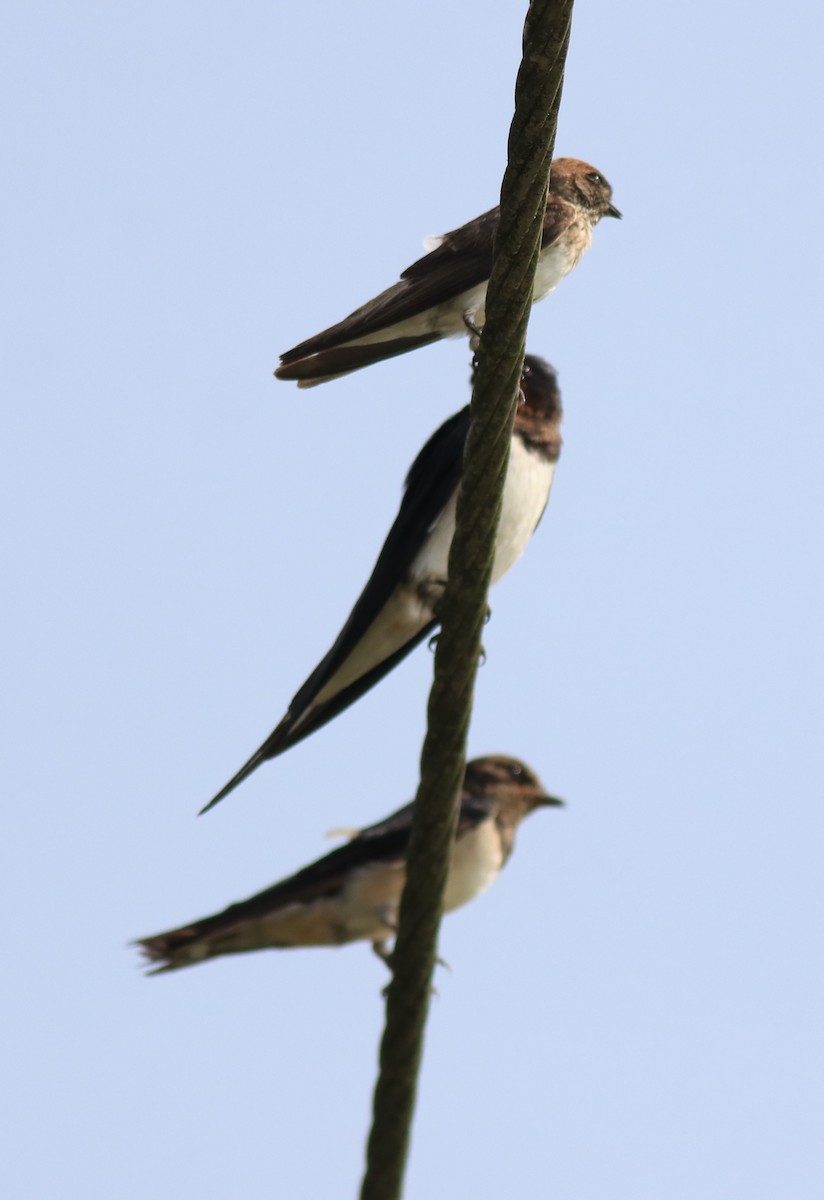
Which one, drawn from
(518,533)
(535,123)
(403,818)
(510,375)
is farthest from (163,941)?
(535,123)

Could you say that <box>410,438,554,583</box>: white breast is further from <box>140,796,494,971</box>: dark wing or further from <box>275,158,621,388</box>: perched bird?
<box>140,796,494,971</box>: dark wing

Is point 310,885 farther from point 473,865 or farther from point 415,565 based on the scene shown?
point 415,565

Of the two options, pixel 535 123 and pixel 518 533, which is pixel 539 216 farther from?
pixel 518 533

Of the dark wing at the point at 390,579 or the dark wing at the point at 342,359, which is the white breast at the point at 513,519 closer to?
the dark wing at the point at 390,579

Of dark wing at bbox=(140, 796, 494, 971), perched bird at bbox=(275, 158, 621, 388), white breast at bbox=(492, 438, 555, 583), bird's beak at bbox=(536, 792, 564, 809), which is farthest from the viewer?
bird's beak at bbox=(536, 792, 564, 809)

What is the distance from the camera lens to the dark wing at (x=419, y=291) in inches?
176

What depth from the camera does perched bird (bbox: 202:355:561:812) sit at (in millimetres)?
4785

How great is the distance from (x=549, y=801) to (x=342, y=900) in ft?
2.99

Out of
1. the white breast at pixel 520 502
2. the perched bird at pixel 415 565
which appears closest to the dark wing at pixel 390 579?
the perched bird at pixel 415 565

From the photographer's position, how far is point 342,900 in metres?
4.64

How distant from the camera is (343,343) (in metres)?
4.50

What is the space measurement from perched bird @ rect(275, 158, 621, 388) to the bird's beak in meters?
1.45

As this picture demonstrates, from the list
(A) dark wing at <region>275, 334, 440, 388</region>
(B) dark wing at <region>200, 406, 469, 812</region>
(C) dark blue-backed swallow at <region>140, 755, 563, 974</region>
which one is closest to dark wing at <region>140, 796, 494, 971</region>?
(C) dark blue-backed swallow at <region>140, 755, 563, 974</region>

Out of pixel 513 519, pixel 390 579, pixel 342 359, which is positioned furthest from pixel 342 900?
pixel 342 359
